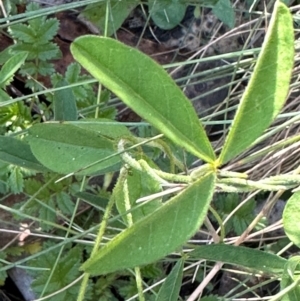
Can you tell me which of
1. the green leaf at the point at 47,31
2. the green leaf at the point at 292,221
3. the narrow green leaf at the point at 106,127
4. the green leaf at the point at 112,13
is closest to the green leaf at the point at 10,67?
the narrow green leaf at the point at 106,127

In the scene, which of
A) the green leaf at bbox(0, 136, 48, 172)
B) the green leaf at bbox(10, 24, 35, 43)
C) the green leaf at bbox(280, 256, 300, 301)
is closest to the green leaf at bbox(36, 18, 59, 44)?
the green leaf at bbox(10, 24, 35, 43)

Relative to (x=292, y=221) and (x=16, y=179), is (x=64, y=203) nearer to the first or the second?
(x=16, y=179)

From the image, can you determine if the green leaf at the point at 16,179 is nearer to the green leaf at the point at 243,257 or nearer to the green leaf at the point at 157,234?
the green leaf at the point at 243,257

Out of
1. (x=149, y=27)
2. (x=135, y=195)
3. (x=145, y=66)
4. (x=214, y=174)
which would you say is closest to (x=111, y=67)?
(x=145, y=66)

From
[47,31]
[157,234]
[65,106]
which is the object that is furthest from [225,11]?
[157,234]

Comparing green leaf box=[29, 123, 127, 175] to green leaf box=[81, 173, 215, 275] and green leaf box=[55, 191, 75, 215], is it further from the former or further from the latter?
green leaf box=[55, 191, 75, 215]

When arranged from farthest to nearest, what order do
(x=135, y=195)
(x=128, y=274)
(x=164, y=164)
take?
1. (x=128, y=274)
2. (x=164, y=164)
3. (x=135, y=195)

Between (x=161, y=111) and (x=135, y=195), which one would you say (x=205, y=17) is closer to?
(x=135, y=195)
